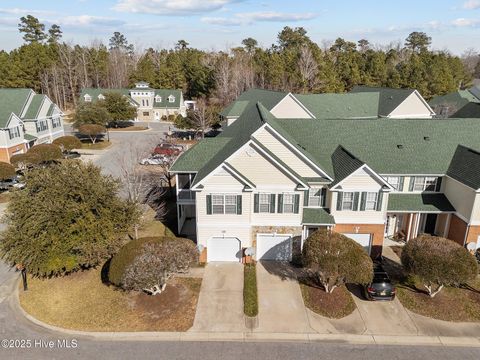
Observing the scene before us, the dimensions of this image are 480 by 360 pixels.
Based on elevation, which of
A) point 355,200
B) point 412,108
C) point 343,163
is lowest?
point 355,200

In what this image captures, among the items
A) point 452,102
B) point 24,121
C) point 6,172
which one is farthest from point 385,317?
point 452,102

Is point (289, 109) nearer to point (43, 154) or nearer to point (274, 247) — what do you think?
point (274, 247)

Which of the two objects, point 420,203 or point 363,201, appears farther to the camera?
point 420,203

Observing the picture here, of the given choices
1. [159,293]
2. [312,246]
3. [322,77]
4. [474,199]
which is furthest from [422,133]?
[322,77]

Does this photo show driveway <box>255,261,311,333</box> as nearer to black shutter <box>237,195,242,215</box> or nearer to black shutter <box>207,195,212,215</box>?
black shutter <box>237,195,242,215</box>

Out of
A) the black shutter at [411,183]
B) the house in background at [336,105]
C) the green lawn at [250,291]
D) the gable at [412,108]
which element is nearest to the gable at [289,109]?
the house in background at [336,105]

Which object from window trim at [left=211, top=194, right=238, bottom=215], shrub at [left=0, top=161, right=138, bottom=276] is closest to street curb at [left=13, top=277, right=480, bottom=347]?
shrub at [left=0, top=161, right=138, bottom=276]

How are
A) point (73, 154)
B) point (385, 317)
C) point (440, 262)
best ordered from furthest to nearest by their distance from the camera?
point (73, 154)
point (385, 317)
point (440, 262)
